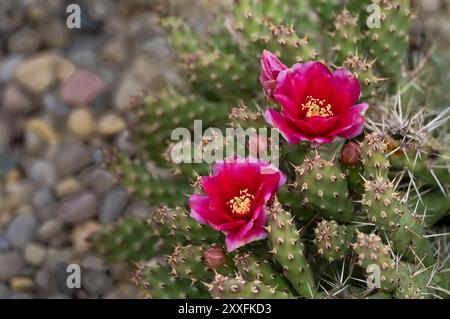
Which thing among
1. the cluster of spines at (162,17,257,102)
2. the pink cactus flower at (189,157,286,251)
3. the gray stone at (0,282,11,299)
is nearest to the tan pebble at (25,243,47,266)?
the gray stone at (0,282,11,299)

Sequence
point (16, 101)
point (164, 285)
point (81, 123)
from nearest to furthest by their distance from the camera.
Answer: point (164, 285), point (81, 123), point (16, 101)

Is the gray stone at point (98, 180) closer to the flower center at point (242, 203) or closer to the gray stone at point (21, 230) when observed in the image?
the gray stone at point (21, 230)

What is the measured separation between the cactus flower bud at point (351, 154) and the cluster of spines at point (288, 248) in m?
0.19

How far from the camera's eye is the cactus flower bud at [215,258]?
147 centimetres

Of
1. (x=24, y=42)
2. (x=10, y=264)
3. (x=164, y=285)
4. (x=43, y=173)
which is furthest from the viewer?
(x=24, y=42)

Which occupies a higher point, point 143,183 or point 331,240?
point 331,240

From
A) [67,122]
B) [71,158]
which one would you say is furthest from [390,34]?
[67,122]

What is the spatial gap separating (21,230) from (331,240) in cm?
138

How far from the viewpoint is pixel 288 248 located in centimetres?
138

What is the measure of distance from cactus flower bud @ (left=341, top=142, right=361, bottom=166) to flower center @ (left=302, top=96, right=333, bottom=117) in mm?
72

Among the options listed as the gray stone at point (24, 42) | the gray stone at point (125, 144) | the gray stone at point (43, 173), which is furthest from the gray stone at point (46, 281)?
the gray stone at point (24, 42)

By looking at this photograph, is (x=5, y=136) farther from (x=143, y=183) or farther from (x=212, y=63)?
(x=212, y=63)

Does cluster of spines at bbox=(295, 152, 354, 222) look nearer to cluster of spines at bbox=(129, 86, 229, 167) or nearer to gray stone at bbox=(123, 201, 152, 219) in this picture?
cluster of spines at bbox=(129, 86, 229, 167)

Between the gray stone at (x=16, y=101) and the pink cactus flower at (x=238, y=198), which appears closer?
the pink cactus flower at (x=238, y=198)
